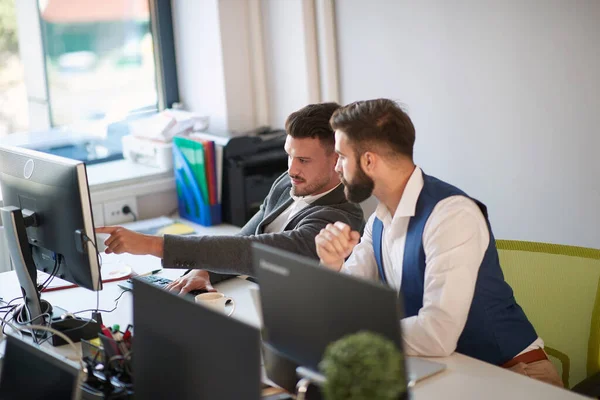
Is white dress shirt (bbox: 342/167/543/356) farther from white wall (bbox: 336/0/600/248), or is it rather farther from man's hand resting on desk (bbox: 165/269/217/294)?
white wall (bbox: 336/0/600/248)

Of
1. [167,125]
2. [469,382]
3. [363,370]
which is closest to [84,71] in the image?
[167,125]

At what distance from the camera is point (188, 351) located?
155 centimetres

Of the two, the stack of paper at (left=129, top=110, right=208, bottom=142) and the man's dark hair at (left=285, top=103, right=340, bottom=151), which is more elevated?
the man's dark hair at (left=285, top=103, right=340, bottom=151)

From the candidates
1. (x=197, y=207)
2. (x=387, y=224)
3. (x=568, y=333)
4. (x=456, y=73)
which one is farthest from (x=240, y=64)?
(x=568, y=333)

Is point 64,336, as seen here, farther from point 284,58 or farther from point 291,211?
point 284,58

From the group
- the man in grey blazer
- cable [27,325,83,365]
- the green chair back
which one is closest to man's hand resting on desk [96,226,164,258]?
the man in grey blazer

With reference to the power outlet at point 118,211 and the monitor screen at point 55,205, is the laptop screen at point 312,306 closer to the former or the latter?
the monitor screen at point 55,205

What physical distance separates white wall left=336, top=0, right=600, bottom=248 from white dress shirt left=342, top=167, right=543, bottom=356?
101 cm

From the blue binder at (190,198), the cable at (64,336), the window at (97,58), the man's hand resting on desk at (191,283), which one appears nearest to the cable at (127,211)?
the blue binder at (190,198)

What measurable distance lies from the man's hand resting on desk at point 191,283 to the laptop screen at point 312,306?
0.88m

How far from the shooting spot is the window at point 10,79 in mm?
3994

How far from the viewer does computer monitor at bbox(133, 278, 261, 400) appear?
141 cm

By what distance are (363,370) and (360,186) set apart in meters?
1.06

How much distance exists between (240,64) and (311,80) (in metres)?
0.44
